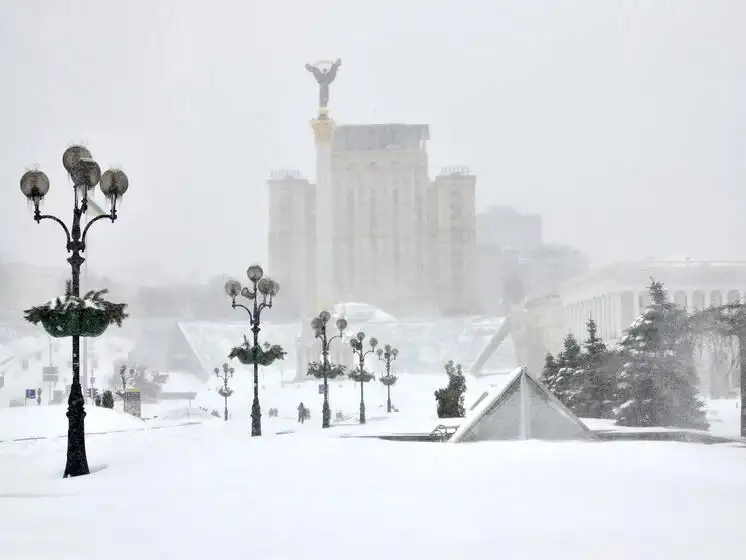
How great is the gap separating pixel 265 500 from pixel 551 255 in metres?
165

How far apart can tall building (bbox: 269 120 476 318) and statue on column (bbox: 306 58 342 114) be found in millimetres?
28369

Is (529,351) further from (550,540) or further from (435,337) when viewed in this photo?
(550,540)

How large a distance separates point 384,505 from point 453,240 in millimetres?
122319

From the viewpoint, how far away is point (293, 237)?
13125 centimetres

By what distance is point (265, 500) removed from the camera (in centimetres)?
942

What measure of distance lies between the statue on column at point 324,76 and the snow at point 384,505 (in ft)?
291

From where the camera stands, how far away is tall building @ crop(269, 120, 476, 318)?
130500mm

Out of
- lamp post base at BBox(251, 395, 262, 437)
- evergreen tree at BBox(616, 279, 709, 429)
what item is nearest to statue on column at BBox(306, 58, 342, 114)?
evergreen tree at BBox(616, 279, 709, 429)

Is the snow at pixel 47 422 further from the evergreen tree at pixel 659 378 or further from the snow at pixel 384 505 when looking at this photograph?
the snow at pixel 384 505

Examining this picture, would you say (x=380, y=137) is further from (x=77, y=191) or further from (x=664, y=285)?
(x=77, y=191)

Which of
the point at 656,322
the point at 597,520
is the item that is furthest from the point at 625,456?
the point at 656,322

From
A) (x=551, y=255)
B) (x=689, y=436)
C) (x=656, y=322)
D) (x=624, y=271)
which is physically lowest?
(x=689, y=436)

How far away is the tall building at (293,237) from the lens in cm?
13088

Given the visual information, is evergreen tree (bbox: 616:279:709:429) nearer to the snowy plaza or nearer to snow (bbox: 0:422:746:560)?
the snowy plaza
